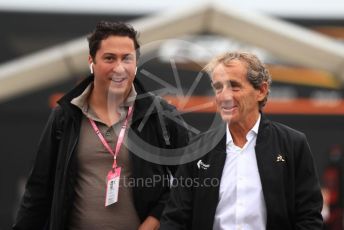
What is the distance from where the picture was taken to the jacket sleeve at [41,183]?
163 inches

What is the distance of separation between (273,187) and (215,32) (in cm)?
833

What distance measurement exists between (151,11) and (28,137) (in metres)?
2.91

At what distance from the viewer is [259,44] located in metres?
11.5

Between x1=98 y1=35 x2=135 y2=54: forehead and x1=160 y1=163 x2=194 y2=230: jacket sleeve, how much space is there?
670mm

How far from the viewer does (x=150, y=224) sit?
4.02 metres

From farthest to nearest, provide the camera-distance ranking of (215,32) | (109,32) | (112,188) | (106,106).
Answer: (215,32), (106,106), (109,32), (112,188)

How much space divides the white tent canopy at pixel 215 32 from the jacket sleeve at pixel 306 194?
24.6 feet

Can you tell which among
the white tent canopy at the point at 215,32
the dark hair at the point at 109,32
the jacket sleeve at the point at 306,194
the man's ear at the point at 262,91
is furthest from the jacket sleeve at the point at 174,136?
the white tent canopy at the point at 215,32

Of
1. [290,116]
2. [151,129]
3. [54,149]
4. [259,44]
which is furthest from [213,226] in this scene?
[290,116]

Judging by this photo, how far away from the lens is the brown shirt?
4.02 meters

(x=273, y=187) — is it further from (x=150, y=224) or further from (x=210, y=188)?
(x=150, y=224)

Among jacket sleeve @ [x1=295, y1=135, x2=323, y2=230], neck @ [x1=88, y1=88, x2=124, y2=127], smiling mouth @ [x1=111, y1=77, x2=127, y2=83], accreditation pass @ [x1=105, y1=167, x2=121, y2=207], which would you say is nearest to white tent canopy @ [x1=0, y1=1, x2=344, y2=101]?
neck @ [x1=88, y1=88, x2=124, y2=127]

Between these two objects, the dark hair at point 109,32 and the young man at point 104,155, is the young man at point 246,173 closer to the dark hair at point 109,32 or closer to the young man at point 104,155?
the young man at point 104,155

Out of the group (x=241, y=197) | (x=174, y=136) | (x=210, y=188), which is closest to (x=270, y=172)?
(x=241, y=197)
